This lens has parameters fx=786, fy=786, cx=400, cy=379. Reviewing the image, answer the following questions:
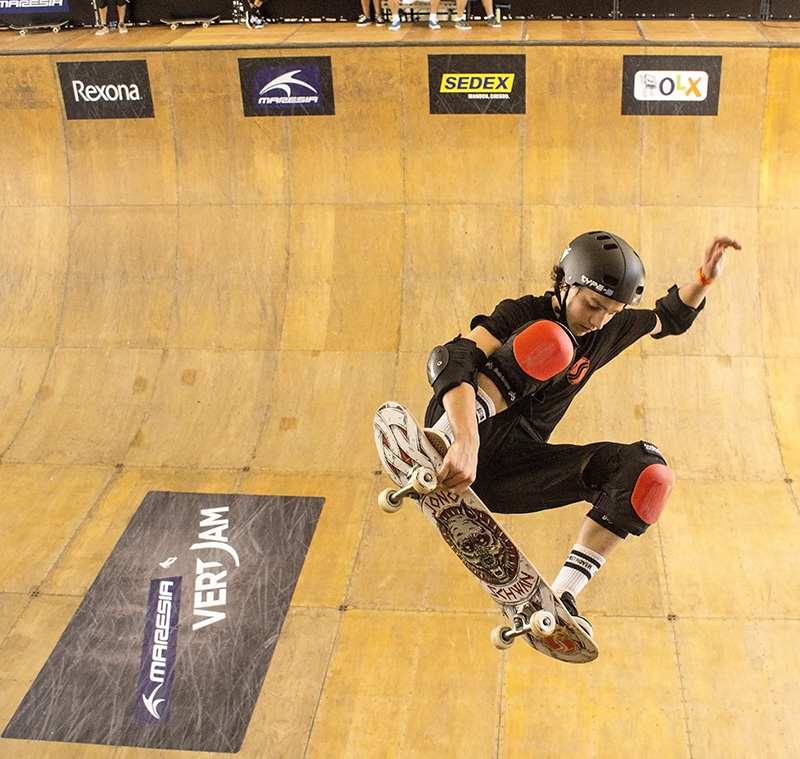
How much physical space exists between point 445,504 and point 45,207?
973 centimetres

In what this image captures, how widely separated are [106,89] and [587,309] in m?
9.59

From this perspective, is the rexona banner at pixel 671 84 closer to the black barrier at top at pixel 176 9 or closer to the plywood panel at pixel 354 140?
the plywood panel at pixel 354 140

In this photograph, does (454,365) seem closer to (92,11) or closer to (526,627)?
(526,627)

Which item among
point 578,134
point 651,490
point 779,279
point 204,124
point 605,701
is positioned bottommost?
point 605,701

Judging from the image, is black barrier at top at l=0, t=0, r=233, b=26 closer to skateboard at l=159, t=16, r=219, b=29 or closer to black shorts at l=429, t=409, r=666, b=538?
skateboard at l=159, t=16, r=219, b=29

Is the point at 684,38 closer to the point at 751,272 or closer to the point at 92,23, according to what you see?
the point at 751,272

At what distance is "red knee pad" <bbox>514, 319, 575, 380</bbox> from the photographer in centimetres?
394

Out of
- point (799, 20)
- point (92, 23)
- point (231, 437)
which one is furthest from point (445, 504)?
point (92, 23)

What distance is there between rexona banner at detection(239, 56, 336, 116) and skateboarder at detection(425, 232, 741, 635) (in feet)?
24.5

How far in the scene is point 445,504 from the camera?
4.34 metres

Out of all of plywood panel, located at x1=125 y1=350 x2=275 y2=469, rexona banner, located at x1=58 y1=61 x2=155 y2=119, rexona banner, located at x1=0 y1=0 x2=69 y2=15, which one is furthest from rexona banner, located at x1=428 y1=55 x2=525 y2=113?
rexona banner, located at x1=0 y1=0 x2=69 y2=15

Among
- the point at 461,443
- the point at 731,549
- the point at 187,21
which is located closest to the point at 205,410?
the point at 731,549

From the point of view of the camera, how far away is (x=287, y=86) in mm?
10914

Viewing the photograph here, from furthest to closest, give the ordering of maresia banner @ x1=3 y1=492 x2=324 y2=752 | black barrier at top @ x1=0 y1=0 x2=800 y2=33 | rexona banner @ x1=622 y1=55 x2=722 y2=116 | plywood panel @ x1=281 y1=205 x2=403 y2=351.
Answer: black barrier at top @ x1=0 y1=0 x2=800 y2=33 → plywood panel @ x1=281 y1=205 x2=403 y2=351 → rexona banner @ x1=622 y1=55 x2=722 y2=116 → maresia banner @ x1=3 y1=492 x2=324 y2=752
